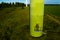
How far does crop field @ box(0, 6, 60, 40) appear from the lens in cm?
94

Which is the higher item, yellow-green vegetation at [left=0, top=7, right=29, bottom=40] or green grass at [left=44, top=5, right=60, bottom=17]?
green grass at [left=44, top=5, right=60, bottom=17]

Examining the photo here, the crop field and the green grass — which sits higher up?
the green grass

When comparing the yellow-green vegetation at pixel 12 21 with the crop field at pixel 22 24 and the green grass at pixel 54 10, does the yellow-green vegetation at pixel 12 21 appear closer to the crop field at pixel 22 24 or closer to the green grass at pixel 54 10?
the crop field at pixel 22 24

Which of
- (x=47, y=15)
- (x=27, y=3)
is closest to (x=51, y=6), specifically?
(x=47, y=15)

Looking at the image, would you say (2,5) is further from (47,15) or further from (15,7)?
(47,15)

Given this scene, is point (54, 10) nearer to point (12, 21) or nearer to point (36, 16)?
point (36, 16)

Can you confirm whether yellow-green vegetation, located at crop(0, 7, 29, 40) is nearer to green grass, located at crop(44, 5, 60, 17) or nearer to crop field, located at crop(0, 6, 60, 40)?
crop field, located at crop(0, 6, 60, 40)

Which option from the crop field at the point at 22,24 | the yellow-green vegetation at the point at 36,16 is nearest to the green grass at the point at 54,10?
the crop field at the point at 22,24

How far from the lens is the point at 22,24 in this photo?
100 cm

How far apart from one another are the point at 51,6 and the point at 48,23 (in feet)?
0.44

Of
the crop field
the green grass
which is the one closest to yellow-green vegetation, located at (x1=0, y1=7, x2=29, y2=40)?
the crop field

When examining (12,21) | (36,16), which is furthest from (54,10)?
(12,21)

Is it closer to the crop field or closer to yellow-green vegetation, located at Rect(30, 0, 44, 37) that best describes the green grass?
the crop field

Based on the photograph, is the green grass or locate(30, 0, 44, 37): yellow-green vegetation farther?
the green grass
